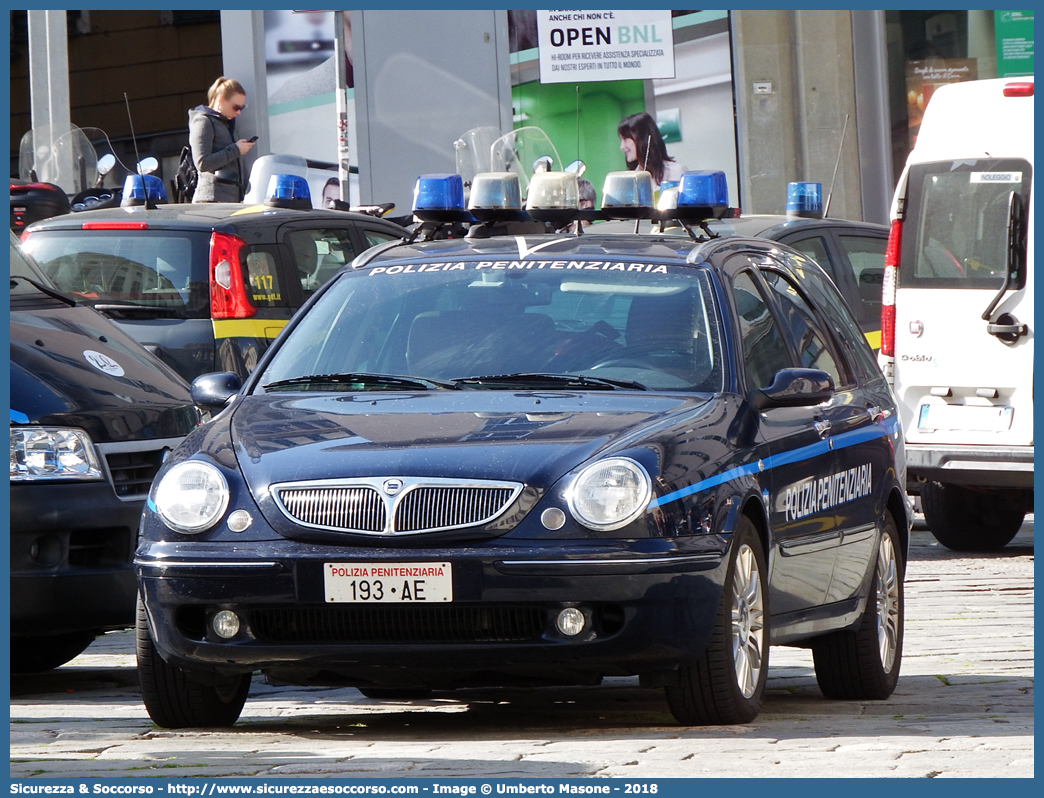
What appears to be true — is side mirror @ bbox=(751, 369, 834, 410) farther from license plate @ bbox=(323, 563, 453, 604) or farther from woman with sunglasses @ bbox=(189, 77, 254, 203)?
woman with sunglasses @ bbox=(189, 77, 254, 203)

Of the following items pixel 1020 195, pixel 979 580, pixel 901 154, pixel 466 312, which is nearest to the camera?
pixel 466 312

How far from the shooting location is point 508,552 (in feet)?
18.8

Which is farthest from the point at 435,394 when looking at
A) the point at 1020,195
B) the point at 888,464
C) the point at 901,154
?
the point at 901,154

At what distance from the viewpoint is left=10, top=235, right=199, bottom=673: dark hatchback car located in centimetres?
710

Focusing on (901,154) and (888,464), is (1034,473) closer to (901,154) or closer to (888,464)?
(888,464)

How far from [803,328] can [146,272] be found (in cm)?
473

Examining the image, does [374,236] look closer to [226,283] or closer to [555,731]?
[226,283]

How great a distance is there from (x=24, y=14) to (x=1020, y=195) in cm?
1548

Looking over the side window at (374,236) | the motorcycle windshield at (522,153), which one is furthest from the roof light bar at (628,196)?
the motorcycle windshield at (522,153)

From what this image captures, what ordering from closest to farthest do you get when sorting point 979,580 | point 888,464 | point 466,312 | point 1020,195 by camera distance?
1. point 466,312
2. point 888,464
3. point 979,580
4. point 1020,195

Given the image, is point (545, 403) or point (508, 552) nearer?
point (508, 552)

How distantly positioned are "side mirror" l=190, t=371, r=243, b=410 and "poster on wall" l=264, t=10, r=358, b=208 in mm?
14862

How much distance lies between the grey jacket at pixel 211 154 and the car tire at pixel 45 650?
306 inches

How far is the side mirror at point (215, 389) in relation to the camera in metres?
6.83
